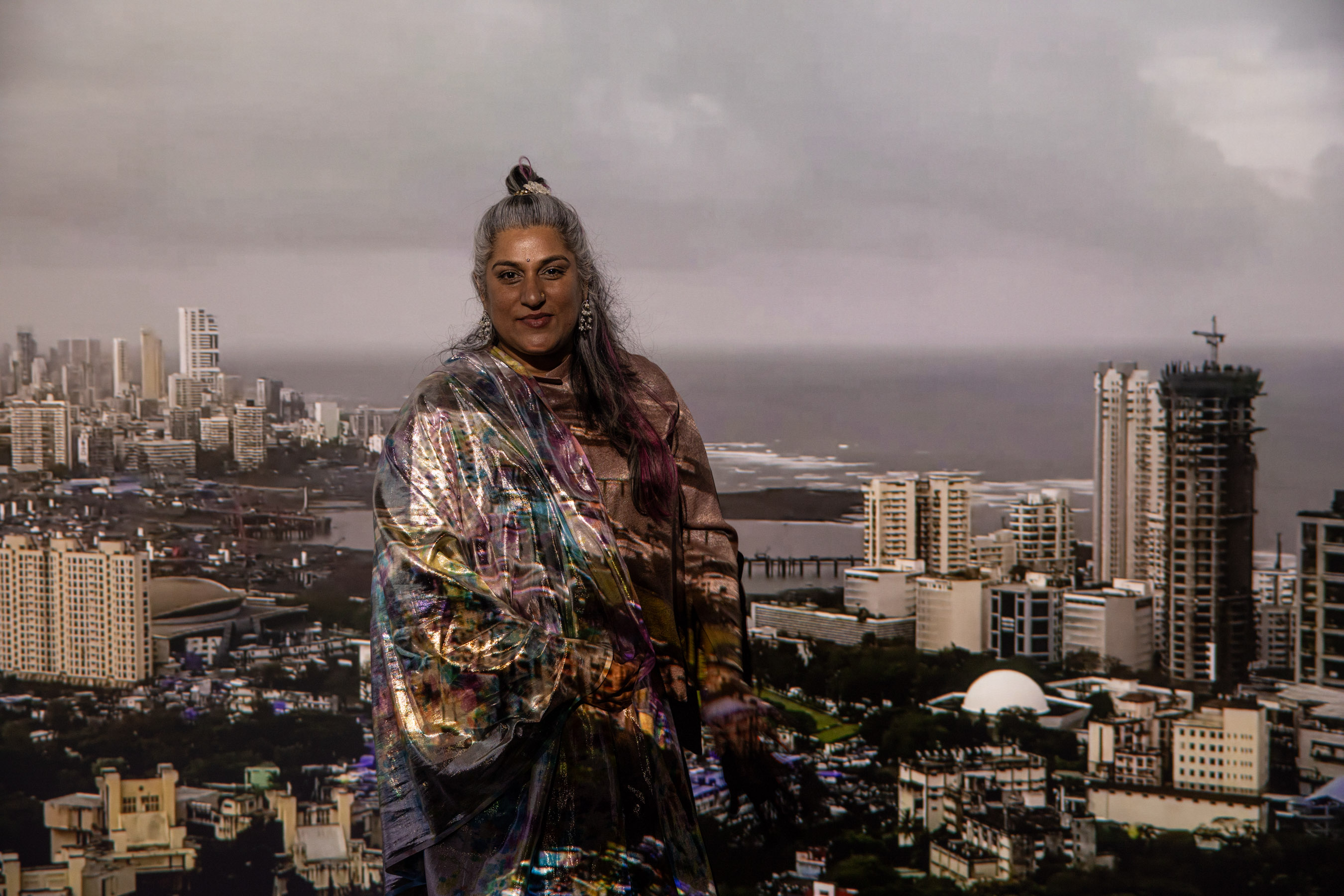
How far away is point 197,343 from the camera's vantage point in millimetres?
7234

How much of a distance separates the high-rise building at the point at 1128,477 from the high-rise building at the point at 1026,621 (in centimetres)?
42

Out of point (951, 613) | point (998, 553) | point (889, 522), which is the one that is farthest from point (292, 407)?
point (998, 553)

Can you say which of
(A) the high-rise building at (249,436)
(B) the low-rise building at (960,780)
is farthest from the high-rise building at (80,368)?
(B) the low-rise building at (960,780)

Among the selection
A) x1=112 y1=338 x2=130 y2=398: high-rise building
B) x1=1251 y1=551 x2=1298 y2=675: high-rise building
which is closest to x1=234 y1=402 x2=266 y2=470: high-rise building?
x1=112 y1=338 x2=130 y2=398: high-rise building

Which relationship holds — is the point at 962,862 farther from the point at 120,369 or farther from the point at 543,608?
the point at 120,369

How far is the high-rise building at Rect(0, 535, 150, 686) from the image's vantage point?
283 inches

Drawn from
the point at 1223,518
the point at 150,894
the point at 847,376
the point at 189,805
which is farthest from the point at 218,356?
the point at 1223,518

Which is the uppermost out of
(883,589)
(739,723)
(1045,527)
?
(739,723)

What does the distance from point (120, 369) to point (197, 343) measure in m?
0.65

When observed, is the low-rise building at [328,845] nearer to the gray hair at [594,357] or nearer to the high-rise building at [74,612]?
the high-rise building at [74,612]

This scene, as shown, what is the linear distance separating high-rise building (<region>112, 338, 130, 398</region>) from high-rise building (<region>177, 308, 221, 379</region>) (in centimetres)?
41

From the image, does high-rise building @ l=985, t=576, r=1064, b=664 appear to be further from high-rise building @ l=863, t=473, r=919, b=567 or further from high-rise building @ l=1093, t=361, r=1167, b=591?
high-rise building @ l=863, t=473, r=919, b=567

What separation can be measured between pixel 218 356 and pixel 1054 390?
5.28 meters

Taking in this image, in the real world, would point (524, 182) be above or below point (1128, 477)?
above
